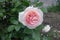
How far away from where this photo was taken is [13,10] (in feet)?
3.91

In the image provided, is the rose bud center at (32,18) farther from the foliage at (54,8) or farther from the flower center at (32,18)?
the foliage at (54,8)

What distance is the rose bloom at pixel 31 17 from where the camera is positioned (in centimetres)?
111

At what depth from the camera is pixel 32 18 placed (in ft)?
3.70

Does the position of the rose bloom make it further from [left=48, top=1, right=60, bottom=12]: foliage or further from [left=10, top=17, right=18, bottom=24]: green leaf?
[left=48, top=1, right=60, bottom=12]: foliage

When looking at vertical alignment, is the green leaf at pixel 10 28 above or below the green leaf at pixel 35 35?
above

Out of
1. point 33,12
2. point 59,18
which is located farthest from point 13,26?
point 59,18

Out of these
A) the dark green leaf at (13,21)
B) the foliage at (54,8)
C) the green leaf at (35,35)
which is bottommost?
the foliage at (54,8)

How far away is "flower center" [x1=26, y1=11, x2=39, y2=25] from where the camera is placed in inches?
44.2

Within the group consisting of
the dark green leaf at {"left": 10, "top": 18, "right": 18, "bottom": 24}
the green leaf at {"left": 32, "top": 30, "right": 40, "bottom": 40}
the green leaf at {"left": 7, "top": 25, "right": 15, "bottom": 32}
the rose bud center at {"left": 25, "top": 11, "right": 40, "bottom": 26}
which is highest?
the rose bud center at {"left": 25, "top": 11, "right": 40, "bottom": 26}

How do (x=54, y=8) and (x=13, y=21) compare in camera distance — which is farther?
(x=54, y=8)

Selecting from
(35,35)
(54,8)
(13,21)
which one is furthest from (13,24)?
(54,8)

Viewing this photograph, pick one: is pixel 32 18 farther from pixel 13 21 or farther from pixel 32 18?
pixel 13 21

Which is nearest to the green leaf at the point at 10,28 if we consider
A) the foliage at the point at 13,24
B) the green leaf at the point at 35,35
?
the foliage at the point at 13,24

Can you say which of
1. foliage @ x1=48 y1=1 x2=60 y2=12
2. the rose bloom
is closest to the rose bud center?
the rose bloom
